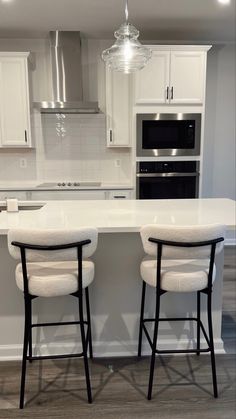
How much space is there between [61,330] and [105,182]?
8.54 feet

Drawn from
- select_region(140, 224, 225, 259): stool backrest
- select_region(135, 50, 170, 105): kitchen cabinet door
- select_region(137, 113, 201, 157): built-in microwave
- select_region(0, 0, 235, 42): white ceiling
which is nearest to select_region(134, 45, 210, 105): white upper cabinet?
select_region(135, 50, 170, 105): kitchen cabinet door

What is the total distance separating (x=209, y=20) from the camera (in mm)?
3707

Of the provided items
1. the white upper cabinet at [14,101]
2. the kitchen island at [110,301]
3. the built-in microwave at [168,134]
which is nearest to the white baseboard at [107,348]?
the kitchen island at [110,301]

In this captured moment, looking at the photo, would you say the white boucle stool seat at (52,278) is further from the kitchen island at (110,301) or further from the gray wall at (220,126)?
the gray wall at (220,126)

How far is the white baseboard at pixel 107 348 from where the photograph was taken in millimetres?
2260

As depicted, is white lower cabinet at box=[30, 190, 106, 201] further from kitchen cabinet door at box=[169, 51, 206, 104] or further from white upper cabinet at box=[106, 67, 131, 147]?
kitchen cabinet door at box=[169, 51, 206, 104]

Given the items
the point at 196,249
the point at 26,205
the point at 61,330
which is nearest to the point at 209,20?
the point at 26,205

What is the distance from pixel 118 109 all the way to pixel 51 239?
9.82ft

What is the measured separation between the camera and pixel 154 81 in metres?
3.90

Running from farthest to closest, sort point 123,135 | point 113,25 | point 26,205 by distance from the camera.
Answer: point 123,135, point 113,25, point 26,205

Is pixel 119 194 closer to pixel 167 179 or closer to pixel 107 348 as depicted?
pixel 167 179

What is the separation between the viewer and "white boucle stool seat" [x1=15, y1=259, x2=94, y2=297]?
5.74ft

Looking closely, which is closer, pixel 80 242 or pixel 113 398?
pixel 80 242

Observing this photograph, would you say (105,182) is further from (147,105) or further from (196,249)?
(196,249)
